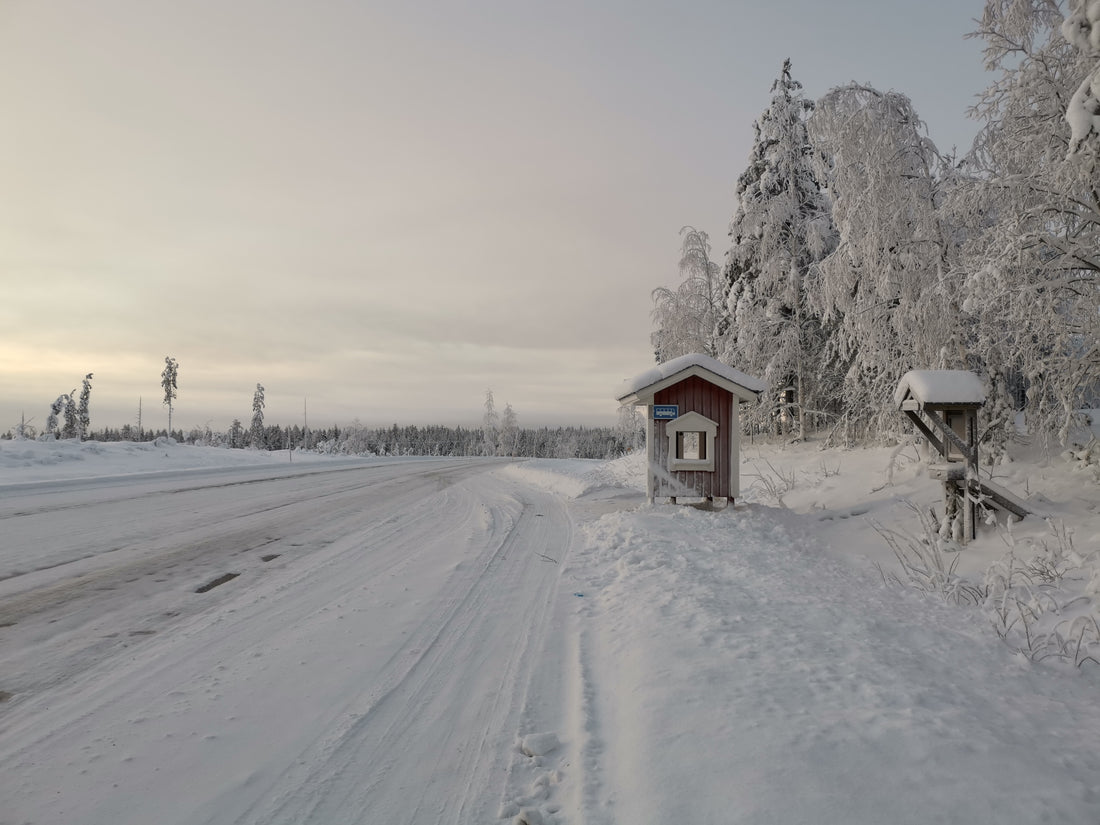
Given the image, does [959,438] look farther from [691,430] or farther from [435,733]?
[435,733]

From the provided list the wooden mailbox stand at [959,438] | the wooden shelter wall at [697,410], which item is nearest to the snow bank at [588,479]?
the wooden shelter wall at [697,410]

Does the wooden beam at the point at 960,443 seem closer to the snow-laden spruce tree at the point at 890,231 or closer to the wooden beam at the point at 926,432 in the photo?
the wooden beam at the point at 926,432

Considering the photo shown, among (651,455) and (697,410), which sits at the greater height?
(697,410)

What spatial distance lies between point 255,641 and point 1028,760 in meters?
4.97

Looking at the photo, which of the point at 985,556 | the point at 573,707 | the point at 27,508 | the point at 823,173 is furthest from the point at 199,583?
the point at 823,173

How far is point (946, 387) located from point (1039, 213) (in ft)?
8.89

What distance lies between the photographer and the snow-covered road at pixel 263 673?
8.61 feet

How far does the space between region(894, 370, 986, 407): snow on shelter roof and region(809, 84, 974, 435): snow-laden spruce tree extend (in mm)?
3687

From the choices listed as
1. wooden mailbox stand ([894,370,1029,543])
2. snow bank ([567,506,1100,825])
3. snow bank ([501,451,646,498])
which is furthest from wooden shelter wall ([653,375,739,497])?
snow bank ([567,506,1100,825])

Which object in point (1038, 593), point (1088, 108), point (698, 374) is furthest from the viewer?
point (698, 374)

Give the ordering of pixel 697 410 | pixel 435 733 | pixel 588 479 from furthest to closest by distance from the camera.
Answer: pixel 588 479, pixel 697 410, pixel 435 733

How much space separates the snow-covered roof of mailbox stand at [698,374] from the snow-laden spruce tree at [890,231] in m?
3.15

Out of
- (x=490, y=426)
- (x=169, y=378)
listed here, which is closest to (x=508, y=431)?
(x=490, y=426)

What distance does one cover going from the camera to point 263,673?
12.5ft
